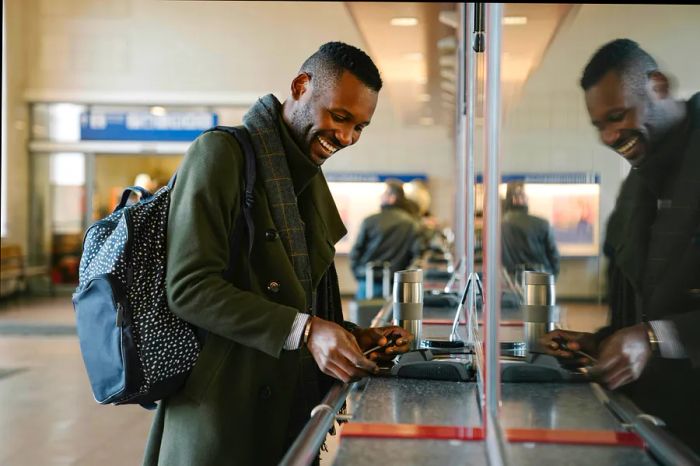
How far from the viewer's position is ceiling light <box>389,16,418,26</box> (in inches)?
288

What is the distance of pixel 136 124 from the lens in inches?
548

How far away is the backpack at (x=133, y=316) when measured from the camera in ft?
5.44

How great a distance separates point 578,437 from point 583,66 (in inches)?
18.7

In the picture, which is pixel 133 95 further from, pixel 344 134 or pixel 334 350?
pixel 334 350

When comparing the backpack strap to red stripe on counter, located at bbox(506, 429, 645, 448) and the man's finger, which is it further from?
red stripe on counter, located at bbox(506, 429, 645, 448)

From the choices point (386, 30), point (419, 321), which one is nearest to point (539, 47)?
point (419, 321)

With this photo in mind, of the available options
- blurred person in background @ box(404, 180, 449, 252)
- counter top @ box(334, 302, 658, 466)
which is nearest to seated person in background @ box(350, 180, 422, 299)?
blurred person in background @ box(404, 180, 449, 252)

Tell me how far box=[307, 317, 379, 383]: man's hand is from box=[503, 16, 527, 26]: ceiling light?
664 millimetres

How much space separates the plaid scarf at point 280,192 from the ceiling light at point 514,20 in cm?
57

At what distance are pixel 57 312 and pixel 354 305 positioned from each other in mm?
6561

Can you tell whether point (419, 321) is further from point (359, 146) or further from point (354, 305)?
point (359, 146)

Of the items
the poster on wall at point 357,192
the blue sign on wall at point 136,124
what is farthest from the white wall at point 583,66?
the poster on wall at point 357,192

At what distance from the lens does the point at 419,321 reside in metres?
2.37

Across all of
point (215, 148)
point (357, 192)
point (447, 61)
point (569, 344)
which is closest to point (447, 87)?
point (447, 61)
